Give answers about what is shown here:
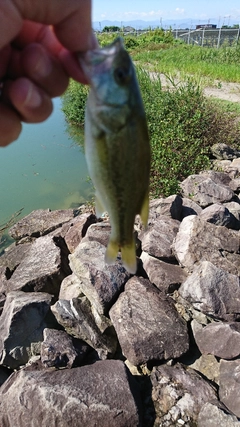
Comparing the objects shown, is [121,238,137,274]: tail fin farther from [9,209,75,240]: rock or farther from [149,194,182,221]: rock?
[9,209,75,240]: rock

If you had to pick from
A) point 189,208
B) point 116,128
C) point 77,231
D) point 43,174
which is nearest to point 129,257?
point 116,128

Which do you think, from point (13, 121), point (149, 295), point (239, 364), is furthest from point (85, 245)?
point (13, 121)

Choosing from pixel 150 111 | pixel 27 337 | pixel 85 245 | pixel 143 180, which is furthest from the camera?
pixel 150 111

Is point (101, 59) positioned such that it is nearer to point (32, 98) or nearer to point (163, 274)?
point (32, 98)

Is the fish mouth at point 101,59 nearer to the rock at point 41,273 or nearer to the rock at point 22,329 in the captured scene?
the rock at point 22,329

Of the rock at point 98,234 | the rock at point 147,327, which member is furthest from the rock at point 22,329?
the rock at point 98,234

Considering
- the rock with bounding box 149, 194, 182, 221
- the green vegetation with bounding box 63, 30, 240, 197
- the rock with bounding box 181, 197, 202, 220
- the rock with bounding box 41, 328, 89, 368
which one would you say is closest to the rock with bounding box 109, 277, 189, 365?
the rock with bounding box 41, 328, 89, 368

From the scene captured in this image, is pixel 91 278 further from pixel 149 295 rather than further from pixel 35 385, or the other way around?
pixel 35 385

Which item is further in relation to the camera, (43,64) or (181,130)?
(181,130)
